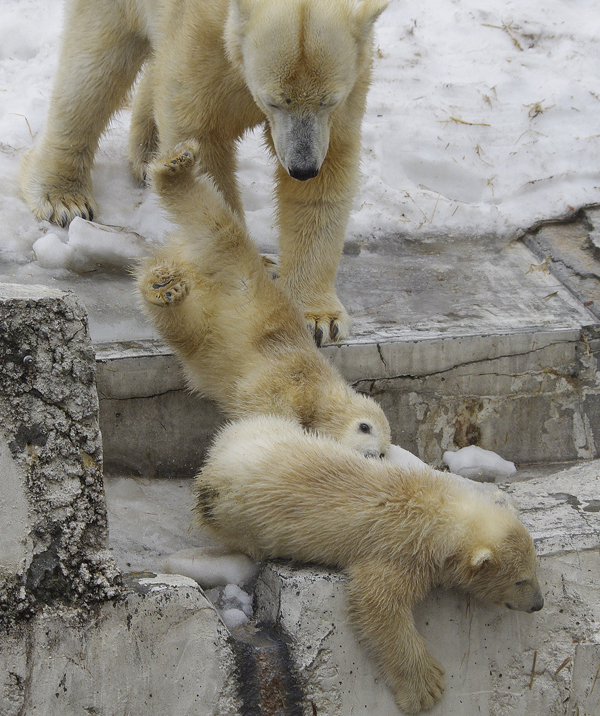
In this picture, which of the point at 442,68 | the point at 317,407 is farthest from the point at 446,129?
the point at 317,407

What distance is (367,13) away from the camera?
2648 millimetres

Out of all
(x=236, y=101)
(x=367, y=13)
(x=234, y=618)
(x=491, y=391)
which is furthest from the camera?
(x=491, y=391)

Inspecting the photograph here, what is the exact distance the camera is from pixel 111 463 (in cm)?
262

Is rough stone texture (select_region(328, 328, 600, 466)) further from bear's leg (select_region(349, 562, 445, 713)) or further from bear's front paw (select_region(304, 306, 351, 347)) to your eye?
bear's leg (select_region(349, 562, 445, 713))

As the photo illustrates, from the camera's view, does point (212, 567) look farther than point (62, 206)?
No

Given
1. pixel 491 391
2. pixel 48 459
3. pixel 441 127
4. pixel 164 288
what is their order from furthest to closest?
pixel 441 127
pixel 491 391
pixel 164 288
pixel 48 459

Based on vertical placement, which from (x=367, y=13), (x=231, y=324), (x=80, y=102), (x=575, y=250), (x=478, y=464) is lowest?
(x=478, y=464)

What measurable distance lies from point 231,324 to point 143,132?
1909mm

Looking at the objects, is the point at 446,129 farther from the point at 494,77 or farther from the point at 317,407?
the point at 317,407

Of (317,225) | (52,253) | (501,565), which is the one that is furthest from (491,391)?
(52,253)

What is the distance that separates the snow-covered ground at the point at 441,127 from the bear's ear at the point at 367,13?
4.03ft

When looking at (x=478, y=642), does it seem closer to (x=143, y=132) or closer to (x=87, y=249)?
(x=87, y=249)

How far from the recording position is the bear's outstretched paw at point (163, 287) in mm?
2307

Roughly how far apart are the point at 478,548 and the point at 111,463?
52.1 inches
